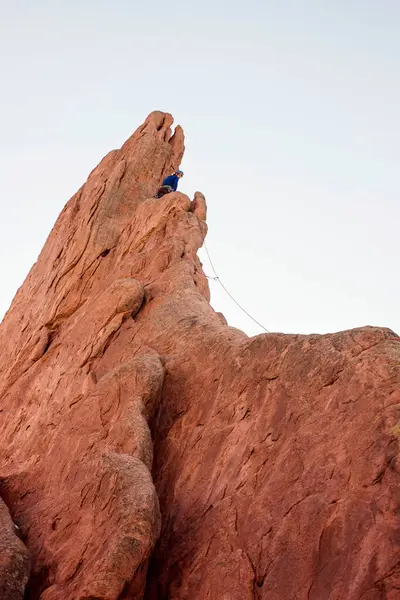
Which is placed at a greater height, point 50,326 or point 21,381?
point 50,326

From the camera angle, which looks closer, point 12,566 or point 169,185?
point 12,566

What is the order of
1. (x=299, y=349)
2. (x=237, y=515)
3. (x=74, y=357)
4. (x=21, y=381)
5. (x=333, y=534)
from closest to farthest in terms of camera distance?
(x=333, y=534), (x=237, y=515), (x=299, y=349), (x=74, y=357), (x=21, y=381)

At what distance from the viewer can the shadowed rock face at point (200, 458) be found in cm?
1117

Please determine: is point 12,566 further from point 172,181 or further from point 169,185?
point 172,181

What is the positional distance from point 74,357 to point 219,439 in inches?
313

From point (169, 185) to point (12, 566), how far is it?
839 inches

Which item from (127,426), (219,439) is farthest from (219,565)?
(127,426)

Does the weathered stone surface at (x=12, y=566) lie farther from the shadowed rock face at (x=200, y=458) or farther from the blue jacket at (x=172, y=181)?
the blue jacket at (x=172, y=181)

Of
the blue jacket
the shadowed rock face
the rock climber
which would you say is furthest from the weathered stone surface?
the blue jacket

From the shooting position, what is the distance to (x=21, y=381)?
76.7 feet

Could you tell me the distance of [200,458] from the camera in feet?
49.3

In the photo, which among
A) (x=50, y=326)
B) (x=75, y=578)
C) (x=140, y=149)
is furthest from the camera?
(x=140, y=149)

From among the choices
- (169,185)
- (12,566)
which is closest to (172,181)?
(169,185)

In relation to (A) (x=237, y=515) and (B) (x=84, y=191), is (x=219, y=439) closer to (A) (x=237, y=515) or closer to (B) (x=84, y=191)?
(A) (x=237, y=515)
